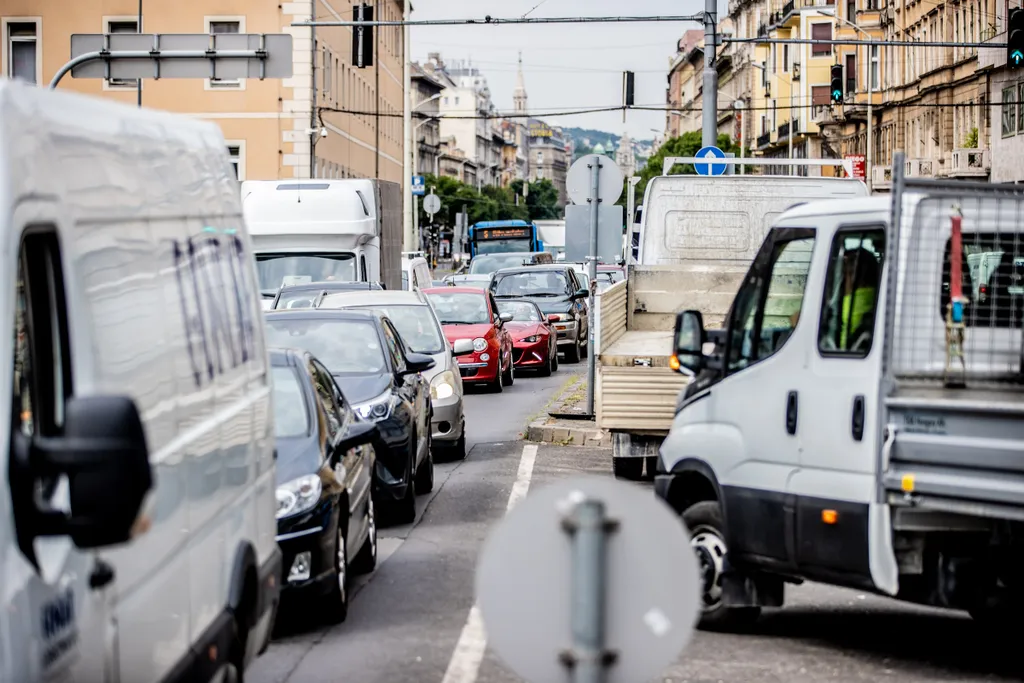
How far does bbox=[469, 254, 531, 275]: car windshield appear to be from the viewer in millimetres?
45156

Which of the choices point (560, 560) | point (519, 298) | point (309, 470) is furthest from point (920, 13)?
point (560, 560)

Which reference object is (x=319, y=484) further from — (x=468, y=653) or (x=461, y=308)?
(x=461, y=308)

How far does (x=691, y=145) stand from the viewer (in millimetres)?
136875

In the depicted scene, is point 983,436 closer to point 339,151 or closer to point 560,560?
point 560,560

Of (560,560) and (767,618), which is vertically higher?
(560,560)

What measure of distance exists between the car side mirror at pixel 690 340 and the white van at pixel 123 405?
2.48 meters

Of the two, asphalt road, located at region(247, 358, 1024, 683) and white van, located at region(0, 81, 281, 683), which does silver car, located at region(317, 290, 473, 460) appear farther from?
white van, located at region(0, 81, 281, 683)

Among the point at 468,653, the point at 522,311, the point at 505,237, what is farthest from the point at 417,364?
the point at 505,237

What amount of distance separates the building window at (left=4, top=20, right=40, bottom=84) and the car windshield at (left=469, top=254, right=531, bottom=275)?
59.8 feet

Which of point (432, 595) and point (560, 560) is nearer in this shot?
point (560, 560)

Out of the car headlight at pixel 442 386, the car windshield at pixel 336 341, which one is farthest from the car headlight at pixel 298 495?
the car headlight at pixel 442 386

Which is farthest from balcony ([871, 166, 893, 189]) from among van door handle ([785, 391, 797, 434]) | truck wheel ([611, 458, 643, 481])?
van door handle ([785, 391, 797, 434])

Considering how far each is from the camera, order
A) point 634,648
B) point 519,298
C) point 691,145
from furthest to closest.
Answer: point 691,145
point 519,298
point 634,648

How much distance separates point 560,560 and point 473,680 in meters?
3.97
